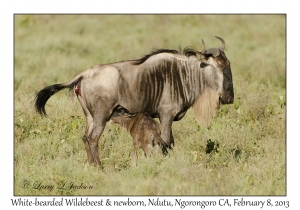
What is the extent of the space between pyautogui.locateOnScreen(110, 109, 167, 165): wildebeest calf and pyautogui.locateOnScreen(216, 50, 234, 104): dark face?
1.07 m

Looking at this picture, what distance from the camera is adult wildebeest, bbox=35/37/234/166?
725 cm

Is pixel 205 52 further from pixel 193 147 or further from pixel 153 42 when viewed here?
pixel 153 42

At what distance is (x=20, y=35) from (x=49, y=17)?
149 inches

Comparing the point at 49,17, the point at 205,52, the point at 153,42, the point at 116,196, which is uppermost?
the point at 49,17

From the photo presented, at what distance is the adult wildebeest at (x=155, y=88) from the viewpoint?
7.25 metres

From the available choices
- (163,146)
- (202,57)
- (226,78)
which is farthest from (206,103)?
(163,146)

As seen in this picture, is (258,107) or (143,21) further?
(143,21)

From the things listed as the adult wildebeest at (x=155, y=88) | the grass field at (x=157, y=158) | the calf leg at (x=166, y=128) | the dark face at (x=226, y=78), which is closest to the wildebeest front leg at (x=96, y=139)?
the adult wildebeest at (x=155, y=88)

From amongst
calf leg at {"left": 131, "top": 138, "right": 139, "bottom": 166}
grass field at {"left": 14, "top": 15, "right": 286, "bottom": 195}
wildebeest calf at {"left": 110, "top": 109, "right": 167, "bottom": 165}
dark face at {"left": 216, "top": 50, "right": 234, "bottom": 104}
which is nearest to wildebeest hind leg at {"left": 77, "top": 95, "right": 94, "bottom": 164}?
grass field at {"left": 14, "top": 15, "right": 286, "bottom": 195}

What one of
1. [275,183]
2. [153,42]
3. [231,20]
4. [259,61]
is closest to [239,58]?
[259,61]

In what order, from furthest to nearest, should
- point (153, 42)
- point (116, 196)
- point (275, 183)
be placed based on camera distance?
point (153, 42) → point (275, 183) → point (116, 196)

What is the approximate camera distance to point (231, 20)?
72.3ft

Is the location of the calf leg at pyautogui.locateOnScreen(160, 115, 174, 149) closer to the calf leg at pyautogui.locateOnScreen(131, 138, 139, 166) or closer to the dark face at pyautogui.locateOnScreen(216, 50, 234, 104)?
the calf leg at pyautogui.locateOnScreen(131, 138, 139, 166)

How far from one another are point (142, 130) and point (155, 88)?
0.58 m
